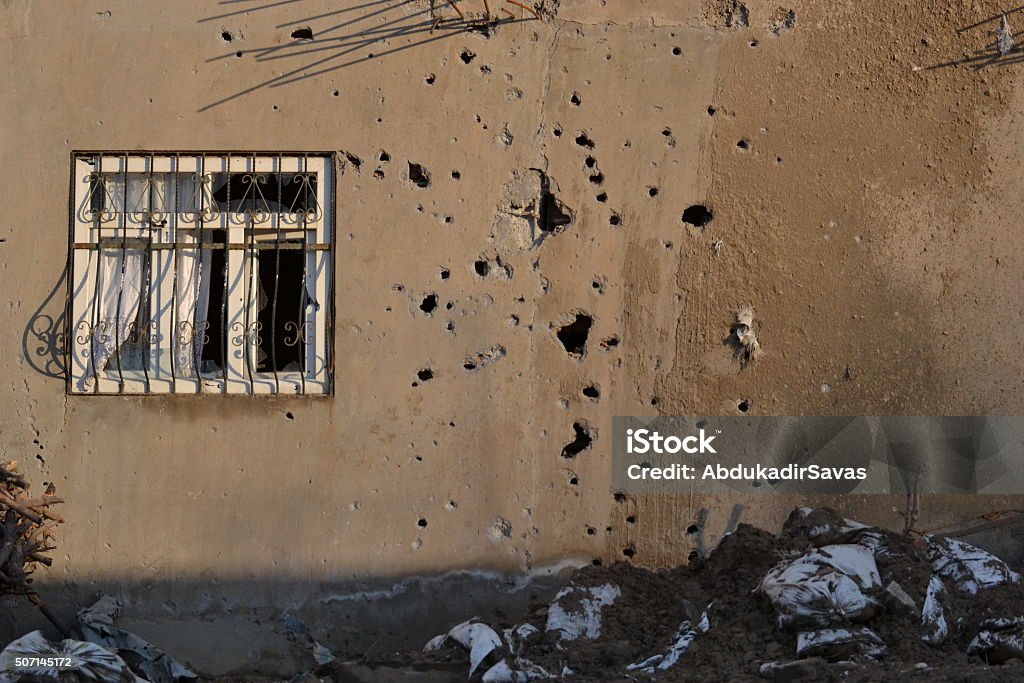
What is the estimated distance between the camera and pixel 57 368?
6625 mm

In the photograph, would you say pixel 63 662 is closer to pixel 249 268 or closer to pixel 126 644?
pixel 126 644

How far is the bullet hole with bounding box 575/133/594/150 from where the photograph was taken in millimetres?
6652

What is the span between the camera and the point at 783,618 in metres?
5.68

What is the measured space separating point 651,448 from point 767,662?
1399mm

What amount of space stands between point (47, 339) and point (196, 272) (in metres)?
0.82

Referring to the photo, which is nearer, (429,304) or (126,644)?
(126,644)

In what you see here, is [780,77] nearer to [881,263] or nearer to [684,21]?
[684,21]

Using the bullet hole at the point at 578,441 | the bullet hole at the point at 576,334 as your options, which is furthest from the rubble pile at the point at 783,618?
the bullet hole at the point at 576,334

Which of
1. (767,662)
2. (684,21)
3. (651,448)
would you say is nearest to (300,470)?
(651,448)

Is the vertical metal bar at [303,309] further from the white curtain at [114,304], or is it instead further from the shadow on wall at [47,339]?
the shadow on wall at [47,339]

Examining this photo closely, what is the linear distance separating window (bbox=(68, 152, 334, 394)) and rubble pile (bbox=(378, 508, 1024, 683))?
166 centimetres

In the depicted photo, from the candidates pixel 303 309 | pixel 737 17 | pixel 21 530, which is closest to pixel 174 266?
pixel 303 309

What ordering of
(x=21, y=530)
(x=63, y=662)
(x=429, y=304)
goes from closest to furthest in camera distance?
(x=63, y=662)
(x=21, y=530)
(x=429, y=304)

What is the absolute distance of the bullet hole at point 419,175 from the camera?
667 cm
